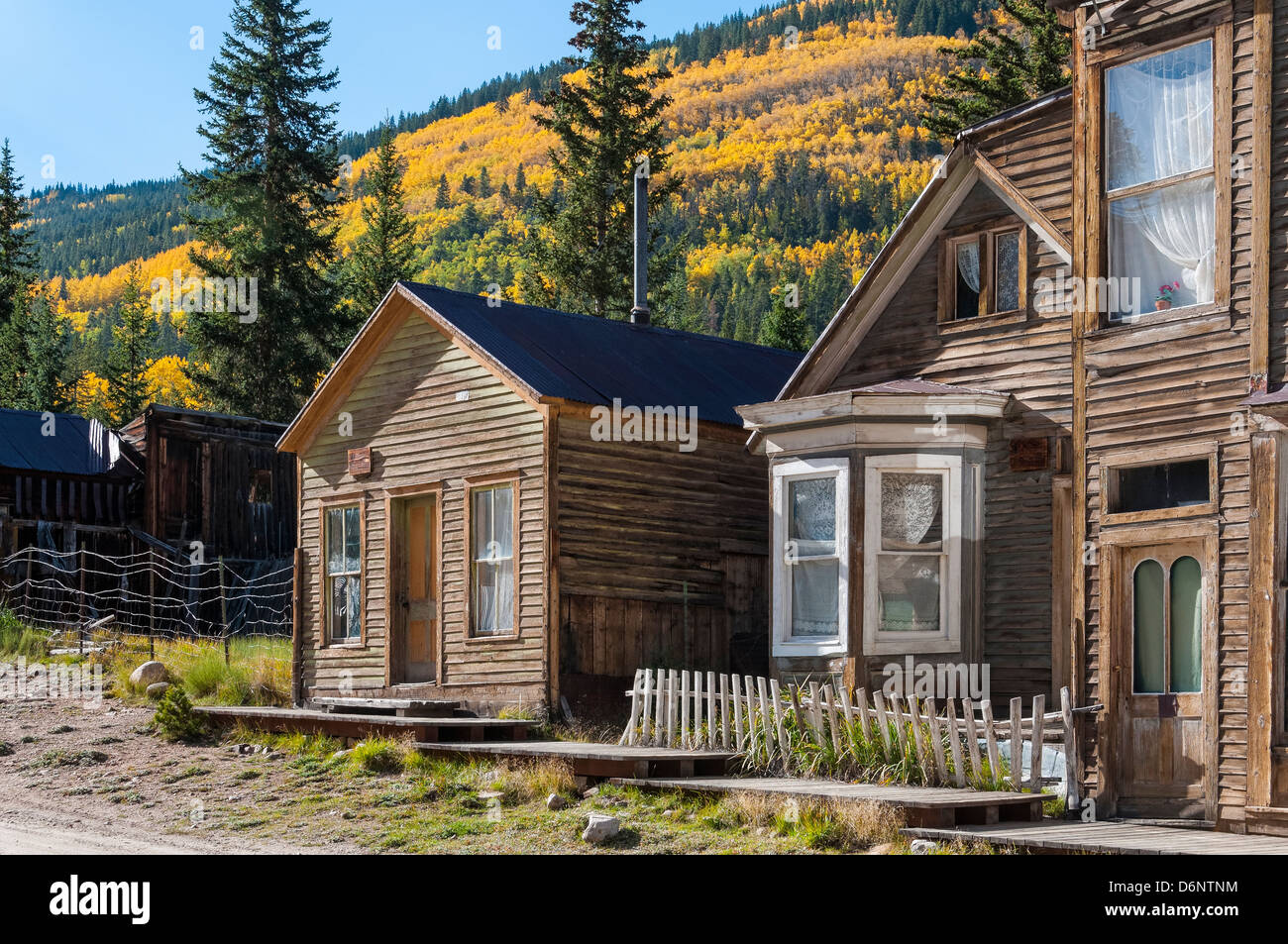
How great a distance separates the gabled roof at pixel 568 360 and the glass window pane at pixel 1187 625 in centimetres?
846

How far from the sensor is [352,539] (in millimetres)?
23234

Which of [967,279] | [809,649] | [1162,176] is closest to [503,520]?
[809,649]

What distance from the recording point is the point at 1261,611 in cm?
1276

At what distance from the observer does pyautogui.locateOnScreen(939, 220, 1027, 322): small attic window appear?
17.2 metres

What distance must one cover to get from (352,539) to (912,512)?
9427mm

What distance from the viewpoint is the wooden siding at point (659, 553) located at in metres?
20.1

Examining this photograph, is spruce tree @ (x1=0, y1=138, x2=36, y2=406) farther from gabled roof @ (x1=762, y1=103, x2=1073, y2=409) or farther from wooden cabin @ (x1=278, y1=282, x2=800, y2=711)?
gabled roof @ (x1=762, y1=103, x2=1073, y2=409)

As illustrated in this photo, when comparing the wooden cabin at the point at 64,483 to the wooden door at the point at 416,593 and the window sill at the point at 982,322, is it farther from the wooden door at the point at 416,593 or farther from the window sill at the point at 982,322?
the window sill at the point at 982,322

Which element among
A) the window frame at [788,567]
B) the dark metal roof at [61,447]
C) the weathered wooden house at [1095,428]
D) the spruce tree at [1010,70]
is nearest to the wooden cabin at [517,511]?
the weathered wooden house at [1095,428]

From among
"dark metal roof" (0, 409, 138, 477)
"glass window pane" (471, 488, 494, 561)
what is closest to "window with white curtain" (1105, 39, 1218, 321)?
"glass window pane" (471, 488, 494, 561)

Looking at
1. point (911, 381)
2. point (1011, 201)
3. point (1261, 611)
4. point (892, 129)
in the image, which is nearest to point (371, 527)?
point (911, 381)

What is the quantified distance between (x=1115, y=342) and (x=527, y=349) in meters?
9.11

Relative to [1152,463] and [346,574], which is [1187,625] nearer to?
[1152,463]
